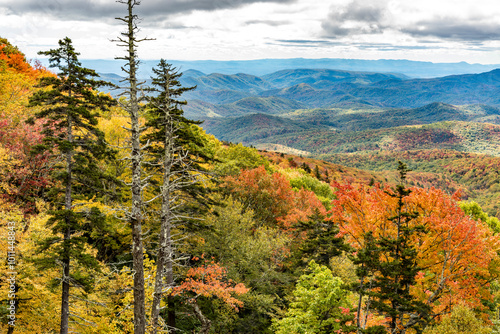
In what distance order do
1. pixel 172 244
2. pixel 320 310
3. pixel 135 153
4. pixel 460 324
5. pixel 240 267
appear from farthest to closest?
pixel 240 267 < pixel 320 310 < pixel 172 244 < pixel 460 324 < pixel 135 153

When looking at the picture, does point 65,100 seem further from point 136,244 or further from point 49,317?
point 49,317

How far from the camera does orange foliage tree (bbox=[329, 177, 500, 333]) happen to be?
774 inches

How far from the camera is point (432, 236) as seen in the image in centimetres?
2020

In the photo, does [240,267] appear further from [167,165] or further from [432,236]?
[167,165]

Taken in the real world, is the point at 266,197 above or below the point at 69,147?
below

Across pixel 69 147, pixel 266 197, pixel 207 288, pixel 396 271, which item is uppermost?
pixel 69 147

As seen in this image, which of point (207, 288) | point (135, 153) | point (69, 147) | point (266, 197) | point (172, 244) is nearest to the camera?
point (135, 153)

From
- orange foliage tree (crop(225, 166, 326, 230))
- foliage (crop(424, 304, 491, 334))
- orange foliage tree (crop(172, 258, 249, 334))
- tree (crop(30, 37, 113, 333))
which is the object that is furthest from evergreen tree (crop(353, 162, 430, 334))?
orange foliage tree (crop(225, 166, 326, 230))

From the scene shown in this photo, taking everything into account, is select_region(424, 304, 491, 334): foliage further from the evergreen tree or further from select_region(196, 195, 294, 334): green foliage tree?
select_region(196, 195, 294, 334): green foliage tree

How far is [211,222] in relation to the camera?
28.9 m

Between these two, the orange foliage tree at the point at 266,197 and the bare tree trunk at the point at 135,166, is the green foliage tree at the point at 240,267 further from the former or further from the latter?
the bare tree trunk at the point at 135,166

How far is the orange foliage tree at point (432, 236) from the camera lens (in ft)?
64.5

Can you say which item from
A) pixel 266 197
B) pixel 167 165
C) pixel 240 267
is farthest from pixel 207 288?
pixel 266 197

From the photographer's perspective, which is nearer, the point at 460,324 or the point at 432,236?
the point at 460,324
